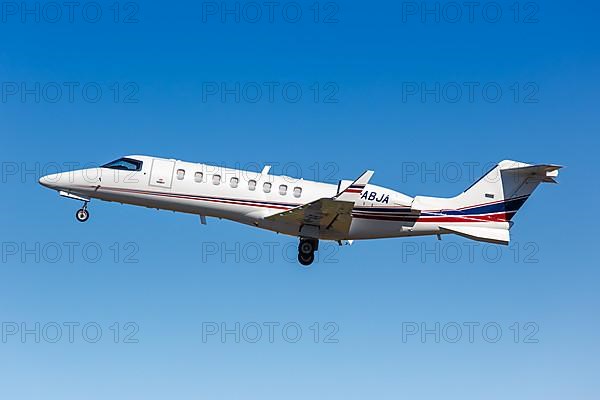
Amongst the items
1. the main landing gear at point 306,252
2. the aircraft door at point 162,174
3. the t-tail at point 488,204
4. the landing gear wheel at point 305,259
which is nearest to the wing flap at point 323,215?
the main landing gear at point 306,252

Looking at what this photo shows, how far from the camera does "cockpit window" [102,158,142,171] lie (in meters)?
29.7

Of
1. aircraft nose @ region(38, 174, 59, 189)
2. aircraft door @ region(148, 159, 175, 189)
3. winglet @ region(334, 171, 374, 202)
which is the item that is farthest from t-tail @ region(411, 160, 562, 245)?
aircraft nose @ region(38, 174, 59, 189)

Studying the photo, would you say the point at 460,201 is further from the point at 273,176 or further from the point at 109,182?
the point at 109,182

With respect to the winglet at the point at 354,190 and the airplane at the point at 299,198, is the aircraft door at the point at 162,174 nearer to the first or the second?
the airplane at the point at 299,198

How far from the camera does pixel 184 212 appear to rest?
97.0 ft

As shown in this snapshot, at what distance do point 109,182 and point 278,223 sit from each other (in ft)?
20.1

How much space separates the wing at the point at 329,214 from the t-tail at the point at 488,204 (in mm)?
2746

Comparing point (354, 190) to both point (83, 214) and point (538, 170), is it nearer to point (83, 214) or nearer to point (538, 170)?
point (538, 170)

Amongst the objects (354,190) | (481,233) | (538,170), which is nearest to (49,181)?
(354,190)

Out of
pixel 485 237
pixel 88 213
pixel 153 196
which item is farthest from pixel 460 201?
pixel 88 213

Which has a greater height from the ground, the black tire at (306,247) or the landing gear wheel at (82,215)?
the landing gear wheel at (82,215)

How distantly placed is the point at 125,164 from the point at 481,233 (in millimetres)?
12653

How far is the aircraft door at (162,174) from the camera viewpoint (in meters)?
29.2

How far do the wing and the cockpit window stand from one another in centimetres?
495
